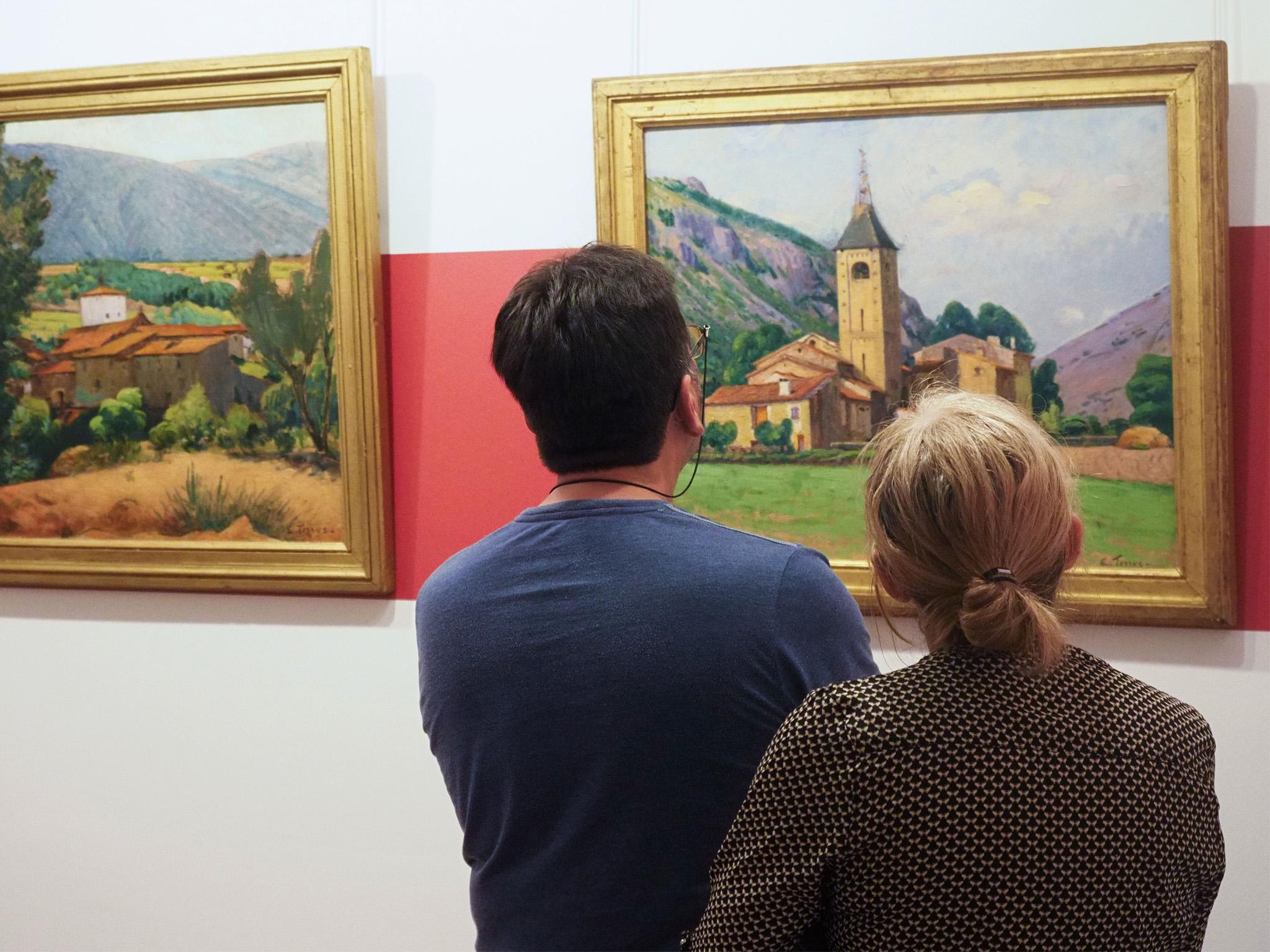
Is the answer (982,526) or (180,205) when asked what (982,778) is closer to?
(982,526)

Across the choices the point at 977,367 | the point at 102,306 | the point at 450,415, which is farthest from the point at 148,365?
the point at 977,367

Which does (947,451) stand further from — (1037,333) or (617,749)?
(1037,333)

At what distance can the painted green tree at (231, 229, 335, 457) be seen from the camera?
9.35ft

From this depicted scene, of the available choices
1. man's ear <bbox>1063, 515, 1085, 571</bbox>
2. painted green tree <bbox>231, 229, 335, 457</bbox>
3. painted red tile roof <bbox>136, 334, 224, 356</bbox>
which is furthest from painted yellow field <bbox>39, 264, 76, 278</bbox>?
man's ear <bbox>1063, 515, 1085, 571</bbox>

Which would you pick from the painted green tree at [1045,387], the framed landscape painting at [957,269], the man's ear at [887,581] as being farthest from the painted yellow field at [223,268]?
the man's ear at [887,581]

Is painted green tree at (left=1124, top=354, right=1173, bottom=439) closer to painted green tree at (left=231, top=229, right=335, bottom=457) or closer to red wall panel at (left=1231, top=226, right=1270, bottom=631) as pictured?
red wall panel at (left=1231, top=226, right=1270, bottom=631)

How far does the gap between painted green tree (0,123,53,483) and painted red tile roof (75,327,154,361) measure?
0.23m

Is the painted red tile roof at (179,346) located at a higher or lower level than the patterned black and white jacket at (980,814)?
higher

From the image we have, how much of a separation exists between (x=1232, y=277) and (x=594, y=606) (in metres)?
1.83

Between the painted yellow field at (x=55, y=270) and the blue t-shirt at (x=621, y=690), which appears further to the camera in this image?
the painted yellow field at (x=55, y=270)

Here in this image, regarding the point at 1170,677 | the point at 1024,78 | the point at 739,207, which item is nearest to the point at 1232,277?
the point at 1024,78

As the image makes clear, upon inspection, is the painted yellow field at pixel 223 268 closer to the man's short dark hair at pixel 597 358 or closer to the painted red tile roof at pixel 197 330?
the painted red tile roof at pixel 197 330

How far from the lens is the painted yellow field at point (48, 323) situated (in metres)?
3.02

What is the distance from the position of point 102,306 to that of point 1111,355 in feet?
8.35
